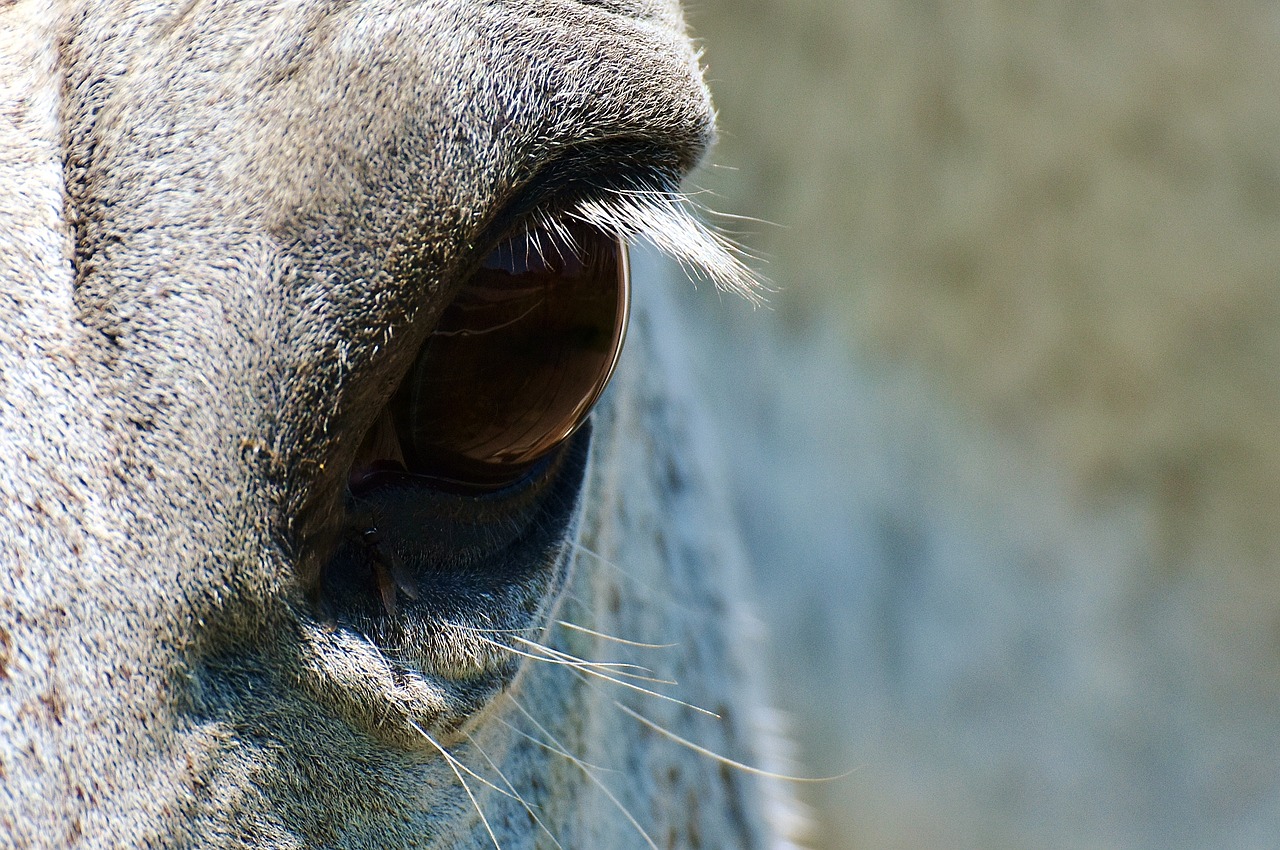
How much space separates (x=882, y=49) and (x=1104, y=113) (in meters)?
0.81

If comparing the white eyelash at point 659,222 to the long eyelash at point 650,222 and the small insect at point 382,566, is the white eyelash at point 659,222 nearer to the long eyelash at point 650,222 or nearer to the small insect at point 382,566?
the long eyelash at point 650,222

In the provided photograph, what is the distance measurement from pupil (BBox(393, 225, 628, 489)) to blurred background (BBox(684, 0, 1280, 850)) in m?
3.65

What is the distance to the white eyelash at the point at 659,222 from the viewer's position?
911mm

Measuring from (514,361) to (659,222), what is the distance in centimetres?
14

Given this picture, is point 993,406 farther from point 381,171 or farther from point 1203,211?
point 381,171

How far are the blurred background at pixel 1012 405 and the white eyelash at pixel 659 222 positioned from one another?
3.60 m

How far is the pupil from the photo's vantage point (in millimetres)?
871

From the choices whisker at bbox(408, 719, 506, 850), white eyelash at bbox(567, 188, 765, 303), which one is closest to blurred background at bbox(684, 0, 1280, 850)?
white eyelash at bbox(567, 188, 765, 303)

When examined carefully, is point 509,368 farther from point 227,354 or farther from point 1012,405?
point 1012,405

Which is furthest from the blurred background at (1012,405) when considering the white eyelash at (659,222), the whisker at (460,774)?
the whisker at (460,774)

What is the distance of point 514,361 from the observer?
91 centimetres

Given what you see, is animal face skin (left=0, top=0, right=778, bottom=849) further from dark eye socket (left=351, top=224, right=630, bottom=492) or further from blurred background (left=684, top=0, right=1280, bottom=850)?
blurred background (left=684, top=0, right=1280, bottom=850)

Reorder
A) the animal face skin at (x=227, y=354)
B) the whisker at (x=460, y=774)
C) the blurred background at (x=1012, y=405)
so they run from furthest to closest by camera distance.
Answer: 1. the blurred background at (x=1012, y=405)
2. the whisker at (x=460, y=774)
3. the animal face skin at (x=227, y=354)

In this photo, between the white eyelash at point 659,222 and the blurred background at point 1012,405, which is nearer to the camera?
the white eyelash at point 659,222
